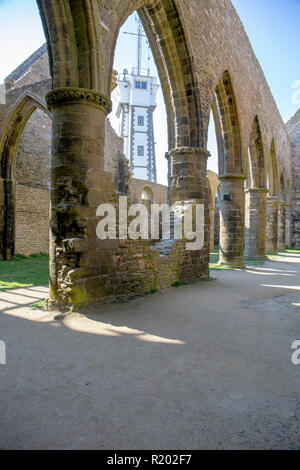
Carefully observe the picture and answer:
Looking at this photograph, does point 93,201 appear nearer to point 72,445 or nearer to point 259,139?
point 72,445

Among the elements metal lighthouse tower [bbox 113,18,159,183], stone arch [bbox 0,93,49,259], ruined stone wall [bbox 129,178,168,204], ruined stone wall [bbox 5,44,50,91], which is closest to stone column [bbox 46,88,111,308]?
stone arch [bbox 0,93,49,259]

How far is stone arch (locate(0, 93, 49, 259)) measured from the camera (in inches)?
417

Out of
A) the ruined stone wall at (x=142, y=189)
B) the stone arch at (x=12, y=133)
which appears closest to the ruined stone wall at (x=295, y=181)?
the ruined stone wall at (x=142, y=189)

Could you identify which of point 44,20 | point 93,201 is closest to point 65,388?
point 93,201

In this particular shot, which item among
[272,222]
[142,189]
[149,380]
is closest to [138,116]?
[142,189]

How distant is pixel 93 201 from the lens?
164 inches

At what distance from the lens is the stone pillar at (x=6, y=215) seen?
10.8m

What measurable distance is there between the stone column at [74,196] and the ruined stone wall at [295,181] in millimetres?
22724

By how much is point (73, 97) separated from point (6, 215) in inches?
318

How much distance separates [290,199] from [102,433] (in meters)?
25.1

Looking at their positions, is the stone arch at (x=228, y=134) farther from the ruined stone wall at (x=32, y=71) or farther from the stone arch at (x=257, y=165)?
the ruined stone wall at (x=32, y=71)

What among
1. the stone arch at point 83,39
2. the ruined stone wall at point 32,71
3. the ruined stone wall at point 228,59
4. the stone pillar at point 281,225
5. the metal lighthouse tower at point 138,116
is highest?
the metal lighthouse tower at point 138,116

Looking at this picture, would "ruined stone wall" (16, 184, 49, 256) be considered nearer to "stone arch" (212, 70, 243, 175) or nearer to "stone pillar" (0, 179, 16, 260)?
"stone pillar" (0, 179, 16, 260)

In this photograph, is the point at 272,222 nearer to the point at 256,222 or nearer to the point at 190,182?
the point at 256,222
